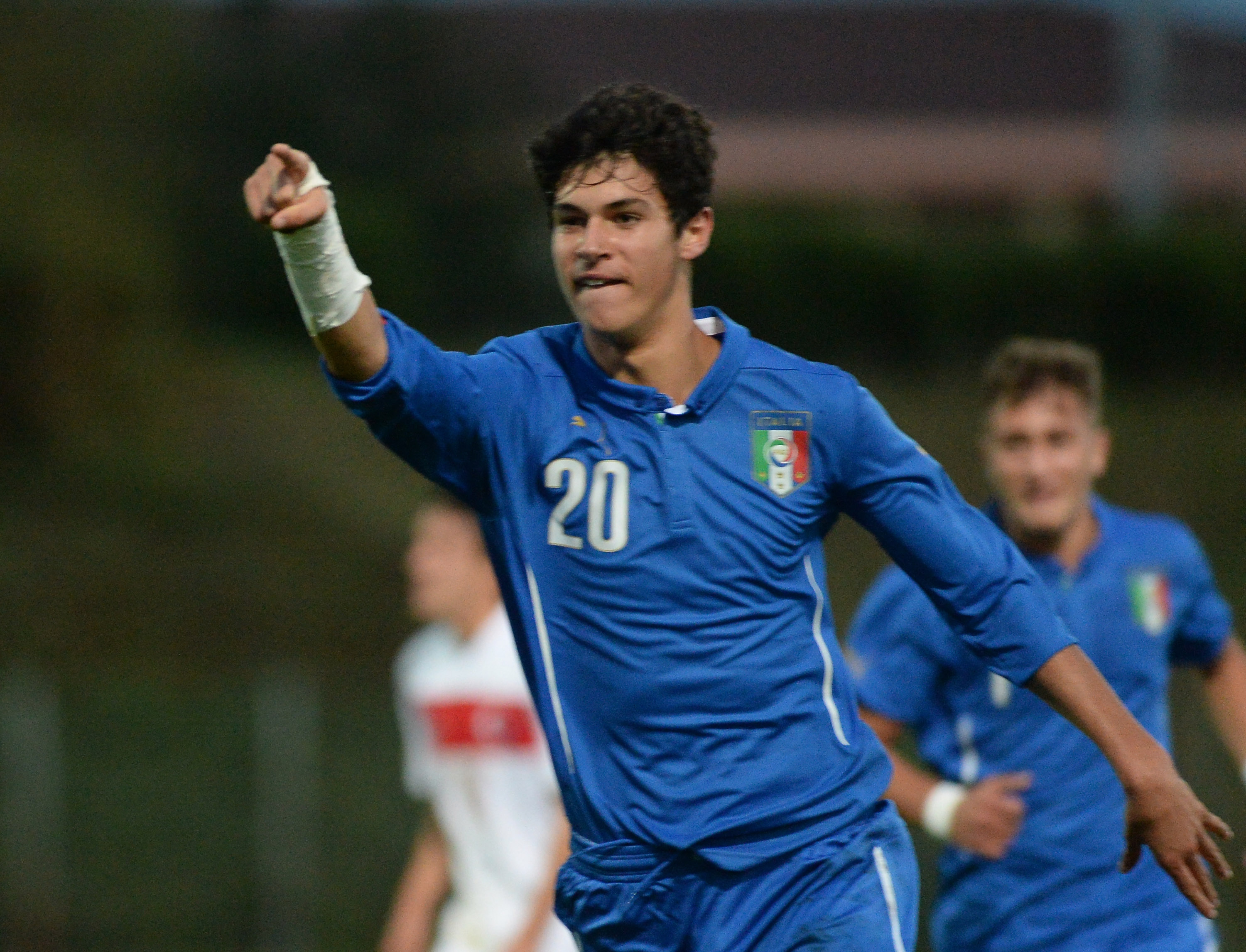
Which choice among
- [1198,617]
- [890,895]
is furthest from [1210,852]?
[1198,617]

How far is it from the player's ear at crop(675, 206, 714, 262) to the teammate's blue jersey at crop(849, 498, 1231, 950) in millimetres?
1640

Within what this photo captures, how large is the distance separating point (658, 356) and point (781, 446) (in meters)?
0.29

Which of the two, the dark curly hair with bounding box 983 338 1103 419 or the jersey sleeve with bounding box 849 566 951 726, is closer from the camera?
the jersey sleeve with bounding box 849 566 951 726

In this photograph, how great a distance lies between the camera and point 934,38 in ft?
148

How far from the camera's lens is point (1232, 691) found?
17.0ft

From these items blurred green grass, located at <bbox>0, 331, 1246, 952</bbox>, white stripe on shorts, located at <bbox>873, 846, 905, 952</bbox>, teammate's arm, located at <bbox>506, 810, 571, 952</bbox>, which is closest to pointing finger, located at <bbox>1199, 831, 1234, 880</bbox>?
white stripe on shorts, located at <bbox>873, 846, 905, 952</bbox>

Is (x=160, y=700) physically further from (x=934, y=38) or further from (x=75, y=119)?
(x=934, y=38)

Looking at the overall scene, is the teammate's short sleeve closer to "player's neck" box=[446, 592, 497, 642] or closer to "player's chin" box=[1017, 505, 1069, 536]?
"player's neck" box=[446, 592, 497, 642]

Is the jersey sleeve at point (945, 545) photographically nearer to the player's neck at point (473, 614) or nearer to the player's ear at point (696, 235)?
the player's ear at point (696, 235)

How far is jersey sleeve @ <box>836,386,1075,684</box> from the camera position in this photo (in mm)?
3430

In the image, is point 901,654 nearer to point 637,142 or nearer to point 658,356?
point 658,356

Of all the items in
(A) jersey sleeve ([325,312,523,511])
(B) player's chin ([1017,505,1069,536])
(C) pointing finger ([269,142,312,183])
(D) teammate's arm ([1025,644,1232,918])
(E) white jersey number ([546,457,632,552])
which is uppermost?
(C) pointing finger ([269,142,312,183])

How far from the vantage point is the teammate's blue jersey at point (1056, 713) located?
4.77 m

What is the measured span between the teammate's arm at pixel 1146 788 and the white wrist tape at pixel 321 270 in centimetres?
144
